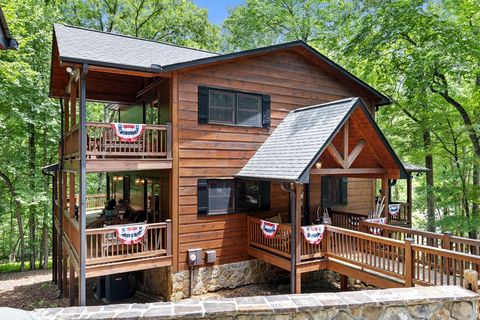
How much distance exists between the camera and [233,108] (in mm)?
9781

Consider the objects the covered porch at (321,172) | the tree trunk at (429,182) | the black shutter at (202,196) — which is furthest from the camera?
the tree trunk at (429,182)

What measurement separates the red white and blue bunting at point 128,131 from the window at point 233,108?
1.80m

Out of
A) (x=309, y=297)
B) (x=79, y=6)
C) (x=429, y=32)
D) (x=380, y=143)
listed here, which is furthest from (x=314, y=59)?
(x=79, y=6)

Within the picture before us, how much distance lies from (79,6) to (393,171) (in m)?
22.1

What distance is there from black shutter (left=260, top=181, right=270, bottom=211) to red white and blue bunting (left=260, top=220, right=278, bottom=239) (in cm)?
117

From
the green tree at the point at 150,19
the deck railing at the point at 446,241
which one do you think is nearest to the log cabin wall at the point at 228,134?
the deck railing at the point at 446,241

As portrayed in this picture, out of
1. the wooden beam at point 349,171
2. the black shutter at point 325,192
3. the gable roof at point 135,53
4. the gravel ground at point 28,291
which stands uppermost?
the gable roof at point 135,53

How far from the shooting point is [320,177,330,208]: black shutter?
11.1m

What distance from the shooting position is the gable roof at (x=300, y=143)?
7699 millimetres

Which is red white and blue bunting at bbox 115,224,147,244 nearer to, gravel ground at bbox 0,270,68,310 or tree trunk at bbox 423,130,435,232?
gravel ground at bbox 0,270,68,310

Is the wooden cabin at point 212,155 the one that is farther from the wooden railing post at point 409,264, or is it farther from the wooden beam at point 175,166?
the wooden railing post at point 409,264

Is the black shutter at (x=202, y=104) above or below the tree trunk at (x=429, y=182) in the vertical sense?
above

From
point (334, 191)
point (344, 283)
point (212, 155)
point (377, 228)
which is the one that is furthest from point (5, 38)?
point (334, 191)

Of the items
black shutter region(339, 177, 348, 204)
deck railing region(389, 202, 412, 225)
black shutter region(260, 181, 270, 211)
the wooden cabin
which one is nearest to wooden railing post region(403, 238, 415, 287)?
the wooden cabin
